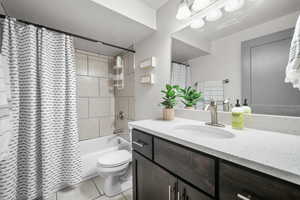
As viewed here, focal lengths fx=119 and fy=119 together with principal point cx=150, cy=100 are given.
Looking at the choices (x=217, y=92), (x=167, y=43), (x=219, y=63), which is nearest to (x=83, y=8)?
(x=167, y=43)

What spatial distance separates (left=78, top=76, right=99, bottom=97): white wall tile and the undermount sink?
5.92ft

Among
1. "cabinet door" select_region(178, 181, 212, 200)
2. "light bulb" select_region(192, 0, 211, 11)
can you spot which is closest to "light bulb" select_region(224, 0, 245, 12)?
"light bulb" select_region(192, 0, 211, 11)

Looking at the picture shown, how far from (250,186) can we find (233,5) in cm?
123

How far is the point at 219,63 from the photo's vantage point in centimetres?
107

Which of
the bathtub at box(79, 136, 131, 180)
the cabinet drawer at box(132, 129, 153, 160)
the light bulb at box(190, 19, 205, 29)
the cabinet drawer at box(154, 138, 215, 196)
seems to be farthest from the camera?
the bathtub at box(79, 136, 131, 180)

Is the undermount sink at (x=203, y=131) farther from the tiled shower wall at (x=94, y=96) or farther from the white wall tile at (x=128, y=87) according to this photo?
the tiled shower wall at (x=94, y=96)

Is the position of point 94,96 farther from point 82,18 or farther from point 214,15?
point 214,15

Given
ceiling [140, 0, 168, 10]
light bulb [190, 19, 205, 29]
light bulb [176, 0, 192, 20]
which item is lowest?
light bulb [190, 19, 205, 29]

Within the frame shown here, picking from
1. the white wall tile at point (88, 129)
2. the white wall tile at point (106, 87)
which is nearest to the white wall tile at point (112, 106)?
the white wall tile at point (106, 87)

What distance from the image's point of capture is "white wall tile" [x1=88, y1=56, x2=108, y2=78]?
2.15m

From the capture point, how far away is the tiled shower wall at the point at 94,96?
6.73 ft

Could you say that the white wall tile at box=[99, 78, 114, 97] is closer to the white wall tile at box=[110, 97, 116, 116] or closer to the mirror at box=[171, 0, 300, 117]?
the white wall tile at box=[110, 97, 116, 116]

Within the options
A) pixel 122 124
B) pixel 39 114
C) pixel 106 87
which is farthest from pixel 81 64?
pixel 122 124

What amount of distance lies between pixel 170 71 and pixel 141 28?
0.64 meters
